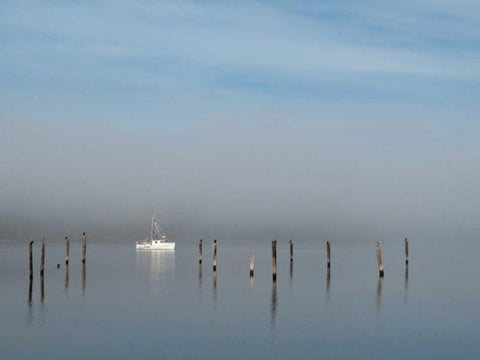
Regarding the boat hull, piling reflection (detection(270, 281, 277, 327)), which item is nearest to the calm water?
piling reflection (detection(270, 281, 277, 327))

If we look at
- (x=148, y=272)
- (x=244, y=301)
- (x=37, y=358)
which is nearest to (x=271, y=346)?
(x=37, y=358)

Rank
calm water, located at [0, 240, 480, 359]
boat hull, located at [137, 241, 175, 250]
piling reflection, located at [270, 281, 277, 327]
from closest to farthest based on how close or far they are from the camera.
→ calm water, located at [0, 240, 480, 359] → piling reflection, located at [270, 281, 277, 327] → boat hull, located at [137, 241, 175, 250]

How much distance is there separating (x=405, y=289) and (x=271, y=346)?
28087 mm

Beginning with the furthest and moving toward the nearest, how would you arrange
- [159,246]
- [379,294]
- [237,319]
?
1. [159,246]
2. [379,294]
3. [237,319]

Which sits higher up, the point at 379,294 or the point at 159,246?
the point at 379,294

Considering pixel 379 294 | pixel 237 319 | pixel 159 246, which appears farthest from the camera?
pixel 159 246

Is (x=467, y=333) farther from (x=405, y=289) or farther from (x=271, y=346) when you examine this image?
(x=405, y=289)

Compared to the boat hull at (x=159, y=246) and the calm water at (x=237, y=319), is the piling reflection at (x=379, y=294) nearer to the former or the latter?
the calm water at (x=237, y=319)

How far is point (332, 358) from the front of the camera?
29156 mm

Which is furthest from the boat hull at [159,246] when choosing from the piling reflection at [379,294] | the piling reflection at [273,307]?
the piling reflection at [273,307]

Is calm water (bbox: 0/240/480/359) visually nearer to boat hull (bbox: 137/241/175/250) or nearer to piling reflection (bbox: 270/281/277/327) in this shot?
piling reflection (bbox: 270/281/277/327)

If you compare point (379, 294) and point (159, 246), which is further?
point (159, 246)

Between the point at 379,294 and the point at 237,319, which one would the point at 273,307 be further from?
the point at 379,294

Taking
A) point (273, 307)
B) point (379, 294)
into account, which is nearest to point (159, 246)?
point (379, 294)
